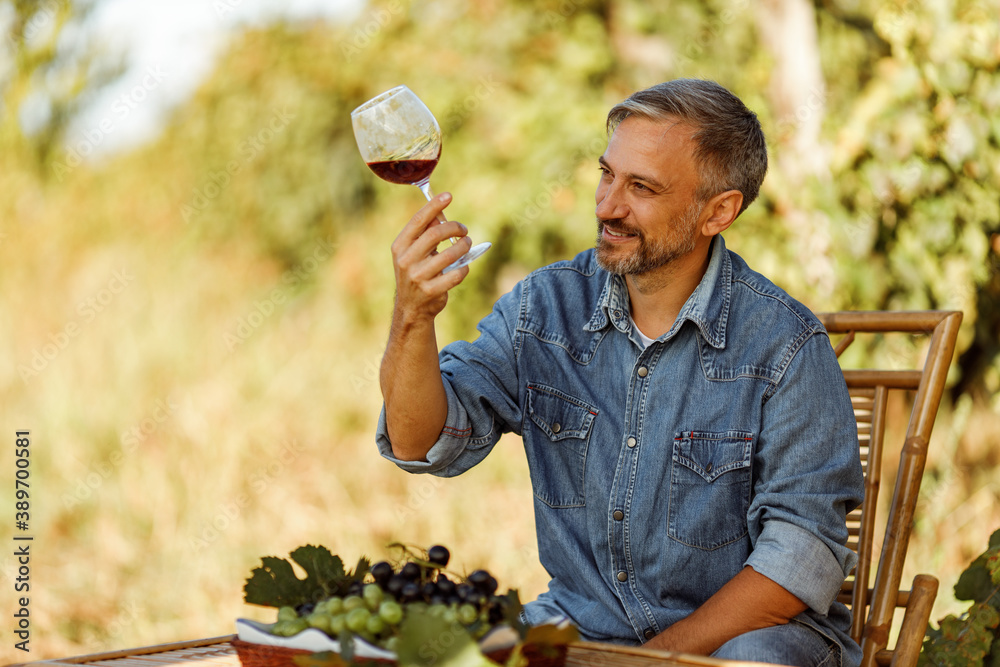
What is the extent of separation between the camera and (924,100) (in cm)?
386

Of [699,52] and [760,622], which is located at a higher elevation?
[699,52]

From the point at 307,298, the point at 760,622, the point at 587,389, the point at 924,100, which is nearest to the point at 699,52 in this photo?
the point at 924,100

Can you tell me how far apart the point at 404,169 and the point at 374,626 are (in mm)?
834

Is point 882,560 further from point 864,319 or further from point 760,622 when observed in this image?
point 864,319

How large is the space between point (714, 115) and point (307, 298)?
13.6 ft

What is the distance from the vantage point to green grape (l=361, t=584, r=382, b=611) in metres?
1.30

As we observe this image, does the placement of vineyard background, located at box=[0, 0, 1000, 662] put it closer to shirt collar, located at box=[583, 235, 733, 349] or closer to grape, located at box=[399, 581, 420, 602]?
shirt collar, located at box=[583, 235, 733, 349]

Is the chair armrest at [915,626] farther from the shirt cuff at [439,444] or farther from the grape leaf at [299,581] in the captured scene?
the grape leaf at [299,581]

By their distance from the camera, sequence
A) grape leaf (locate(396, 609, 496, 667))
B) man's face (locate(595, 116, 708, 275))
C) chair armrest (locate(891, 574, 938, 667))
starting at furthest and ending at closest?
man's face (locate(595, 116, 708, 275)), chair armrest (locate(891, 574, 938, 667)), grape leaf (locate(396, 609, 496, 667))

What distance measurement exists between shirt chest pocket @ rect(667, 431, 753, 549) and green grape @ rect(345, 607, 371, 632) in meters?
0.94

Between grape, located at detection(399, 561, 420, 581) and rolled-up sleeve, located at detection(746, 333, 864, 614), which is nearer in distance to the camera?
grape, located at detection(399, 561, 420, 581)

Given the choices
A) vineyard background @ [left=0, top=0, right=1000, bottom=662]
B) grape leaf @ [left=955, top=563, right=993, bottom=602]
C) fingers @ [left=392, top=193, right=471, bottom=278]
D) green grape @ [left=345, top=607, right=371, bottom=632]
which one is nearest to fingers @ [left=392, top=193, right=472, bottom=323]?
fingers @ [left=392, top=193, right=471, bottom=278]

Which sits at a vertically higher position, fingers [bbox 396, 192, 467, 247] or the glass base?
fingers [bbox 396, 192, 467, 247]

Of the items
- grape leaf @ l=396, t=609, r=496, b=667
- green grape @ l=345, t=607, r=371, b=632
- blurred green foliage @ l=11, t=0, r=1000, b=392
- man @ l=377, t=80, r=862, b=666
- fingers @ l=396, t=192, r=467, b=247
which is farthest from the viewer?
blurred green foliage @ l=11, t=0, r=1000, b=392
